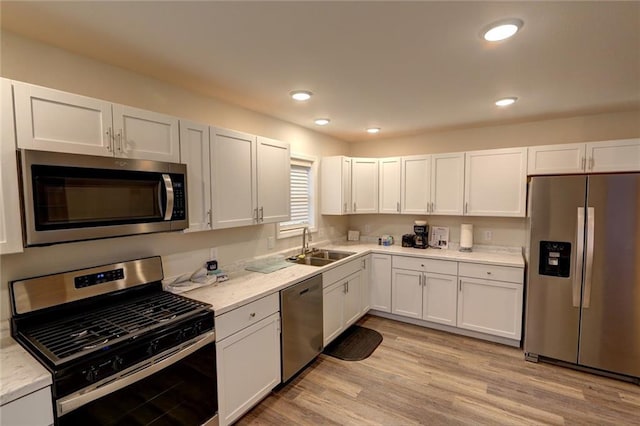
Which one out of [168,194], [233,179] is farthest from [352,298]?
[168,194]

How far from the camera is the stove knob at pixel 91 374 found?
1.32 m

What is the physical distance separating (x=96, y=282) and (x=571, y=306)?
3782mm

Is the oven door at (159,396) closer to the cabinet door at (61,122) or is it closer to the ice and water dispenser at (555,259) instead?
the cabinet door at (61,122)

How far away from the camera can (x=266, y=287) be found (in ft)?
7.66

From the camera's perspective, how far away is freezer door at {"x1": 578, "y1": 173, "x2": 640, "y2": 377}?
2557mm

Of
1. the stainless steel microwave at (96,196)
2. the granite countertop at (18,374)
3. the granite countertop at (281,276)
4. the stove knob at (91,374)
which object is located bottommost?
the stove knob at (91,374)

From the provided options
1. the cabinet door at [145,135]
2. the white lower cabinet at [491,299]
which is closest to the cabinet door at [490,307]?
the white lower cabinet at [491,299]

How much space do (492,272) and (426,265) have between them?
2.24 feet

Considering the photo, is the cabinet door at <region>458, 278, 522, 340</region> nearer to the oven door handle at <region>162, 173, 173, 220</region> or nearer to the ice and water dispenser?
the ice and water dispenser

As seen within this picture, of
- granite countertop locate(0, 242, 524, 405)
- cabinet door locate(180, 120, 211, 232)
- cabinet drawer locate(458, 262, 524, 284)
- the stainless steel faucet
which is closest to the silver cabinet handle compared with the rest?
cabinet door locate(180, 120, 211, 232)

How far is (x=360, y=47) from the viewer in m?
1.81

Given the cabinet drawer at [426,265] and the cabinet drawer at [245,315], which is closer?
the cabinet drawer at [245,315]

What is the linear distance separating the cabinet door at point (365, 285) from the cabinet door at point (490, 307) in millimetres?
1074

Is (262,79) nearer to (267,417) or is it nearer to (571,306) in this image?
(267,417)
